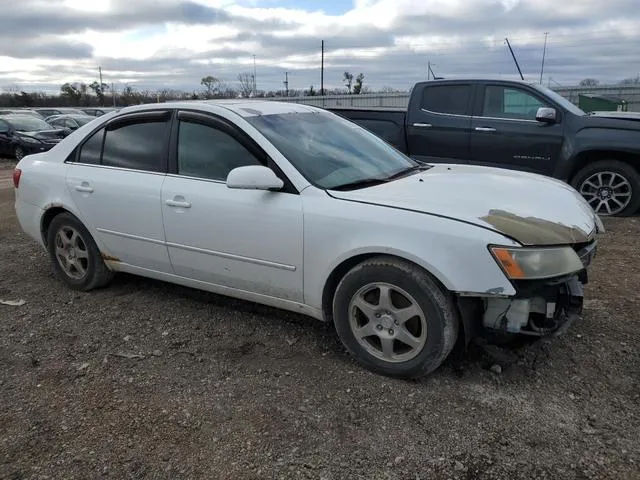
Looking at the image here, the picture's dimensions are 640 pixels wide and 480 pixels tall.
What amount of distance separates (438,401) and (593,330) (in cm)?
147

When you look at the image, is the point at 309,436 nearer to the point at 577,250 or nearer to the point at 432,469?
the point at 432,469

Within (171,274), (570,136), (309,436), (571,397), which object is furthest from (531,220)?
(570,136)

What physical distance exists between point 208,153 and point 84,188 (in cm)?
122

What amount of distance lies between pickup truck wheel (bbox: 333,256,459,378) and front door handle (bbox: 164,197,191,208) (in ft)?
4.14

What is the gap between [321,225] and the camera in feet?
10.8

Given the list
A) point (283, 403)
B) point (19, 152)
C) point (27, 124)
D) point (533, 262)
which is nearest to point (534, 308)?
point (533, 262)

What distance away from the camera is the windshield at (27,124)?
1764 cm

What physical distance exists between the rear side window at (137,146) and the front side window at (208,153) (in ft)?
0.62

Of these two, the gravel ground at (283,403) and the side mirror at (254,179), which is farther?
the side mirror at (254,179)

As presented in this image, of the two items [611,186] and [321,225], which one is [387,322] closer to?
[321,225]

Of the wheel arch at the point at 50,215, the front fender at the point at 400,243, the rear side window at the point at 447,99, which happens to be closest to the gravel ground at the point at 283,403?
the front fender at the point at 400,243

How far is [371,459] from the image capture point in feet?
8.52

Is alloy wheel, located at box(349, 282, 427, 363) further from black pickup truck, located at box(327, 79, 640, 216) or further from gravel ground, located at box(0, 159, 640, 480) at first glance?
black pickup truck, located at box(327, 79, 640, 216)

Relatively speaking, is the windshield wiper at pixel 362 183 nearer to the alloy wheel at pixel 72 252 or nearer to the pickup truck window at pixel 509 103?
the alloy wheel at pixel 72 252
